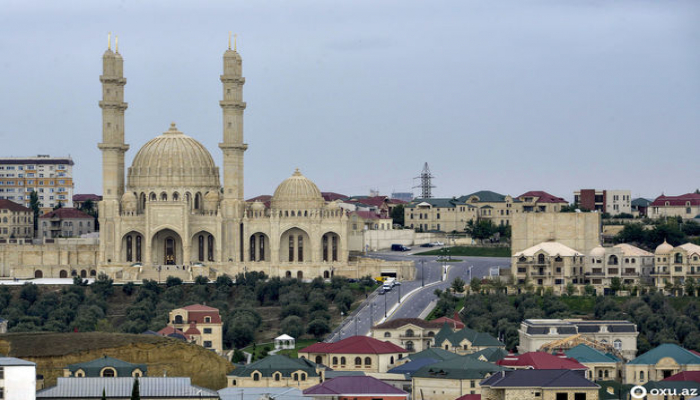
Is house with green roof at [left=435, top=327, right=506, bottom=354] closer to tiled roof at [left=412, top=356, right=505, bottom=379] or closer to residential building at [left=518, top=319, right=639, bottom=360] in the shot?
residential building at [left=518, top=319, right=639, bottom=360]

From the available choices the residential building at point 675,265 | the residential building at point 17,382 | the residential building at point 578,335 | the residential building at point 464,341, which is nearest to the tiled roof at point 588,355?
the residential building at point 578,335

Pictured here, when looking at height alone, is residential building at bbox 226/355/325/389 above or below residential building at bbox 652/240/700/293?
below

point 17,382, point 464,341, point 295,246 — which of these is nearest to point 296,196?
point 295,246

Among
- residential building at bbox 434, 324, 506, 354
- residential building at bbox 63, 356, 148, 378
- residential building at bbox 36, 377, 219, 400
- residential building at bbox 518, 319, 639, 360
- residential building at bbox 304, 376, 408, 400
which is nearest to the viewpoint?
residential building at bbox 36, 377, 219, 400

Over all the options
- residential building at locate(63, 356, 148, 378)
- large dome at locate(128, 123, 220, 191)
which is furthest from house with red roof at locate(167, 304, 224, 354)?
large dome at locate(128, 123, 220, 191)

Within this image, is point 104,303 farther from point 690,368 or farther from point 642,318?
point 690,368

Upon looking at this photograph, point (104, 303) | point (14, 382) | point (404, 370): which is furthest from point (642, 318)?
point (14, 382)

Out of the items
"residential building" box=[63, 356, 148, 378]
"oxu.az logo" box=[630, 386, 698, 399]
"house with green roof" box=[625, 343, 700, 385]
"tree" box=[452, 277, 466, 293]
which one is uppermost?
"tree" box=[452, 277, 466, 293]
